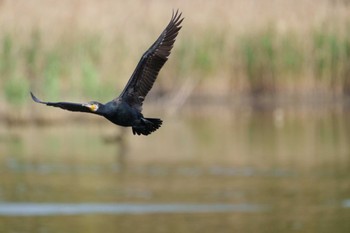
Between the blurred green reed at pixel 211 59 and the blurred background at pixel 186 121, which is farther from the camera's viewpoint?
the blurred green reed at pixel 211 59

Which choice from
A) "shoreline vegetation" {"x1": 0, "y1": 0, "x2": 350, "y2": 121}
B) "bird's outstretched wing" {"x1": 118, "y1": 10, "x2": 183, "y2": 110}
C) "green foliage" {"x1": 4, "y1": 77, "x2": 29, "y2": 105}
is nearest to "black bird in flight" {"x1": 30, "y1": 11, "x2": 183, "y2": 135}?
"bird's outstretched wing" {"x1": 118, "y1": 10, "x2": 183, "y2": 110}

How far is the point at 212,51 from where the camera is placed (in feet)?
97.1

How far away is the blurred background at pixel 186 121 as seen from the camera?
17781 mm

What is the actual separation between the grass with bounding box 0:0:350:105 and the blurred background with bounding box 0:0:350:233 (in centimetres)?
3

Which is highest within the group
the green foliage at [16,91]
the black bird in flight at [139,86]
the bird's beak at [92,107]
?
the green foliage at [16,91]

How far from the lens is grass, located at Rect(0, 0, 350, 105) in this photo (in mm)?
27250

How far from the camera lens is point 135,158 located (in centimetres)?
2289

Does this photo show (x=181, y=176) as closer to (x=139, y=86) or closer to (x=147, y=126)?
(x=139, y=86)

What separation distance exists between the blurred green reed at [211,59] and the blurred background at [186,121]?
1.2 inches

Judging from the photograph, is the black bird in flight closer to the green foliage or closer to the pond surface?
the pond surface

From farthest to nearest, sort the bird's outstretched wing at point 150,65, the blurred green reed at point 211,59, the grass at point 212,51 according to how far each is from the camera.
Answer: the grass at point 212,51, the blurred green reed at point 211,59, the bird's outstretched wing at point 150,65

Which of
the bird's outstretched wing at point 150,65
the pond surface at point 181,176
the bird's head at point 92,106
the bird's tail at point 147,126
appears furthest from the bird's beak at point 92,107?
the pond surface at point 181,176

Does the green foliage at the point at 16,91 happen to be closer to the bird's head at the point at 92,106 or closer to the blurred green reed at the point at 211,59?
the blurred green reed at the point at 211,59

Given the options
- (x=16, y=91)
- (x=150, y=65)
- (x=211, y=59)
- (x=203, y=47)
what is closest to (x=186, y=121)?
(x=211, y=59)
